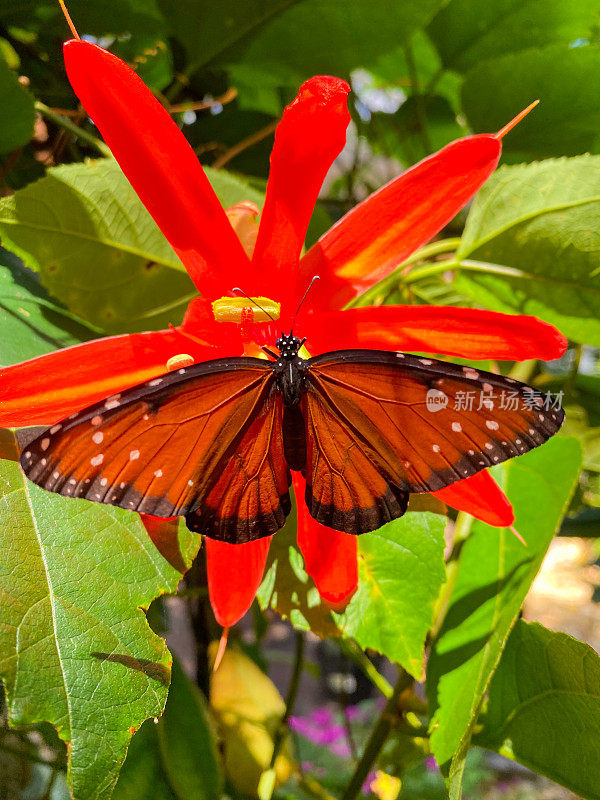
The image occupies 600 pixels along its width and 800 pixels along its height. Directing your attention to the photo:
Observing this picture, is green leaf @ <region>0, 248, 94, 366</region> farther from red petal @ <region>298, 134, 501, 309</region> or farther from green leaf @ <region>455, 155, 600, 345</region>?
green leaf @ <region>455, 155, 600, 345</region>

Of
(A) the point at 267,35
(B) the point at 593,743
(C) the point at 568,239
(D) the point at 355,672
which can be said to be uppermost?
(A) the point at 267,35

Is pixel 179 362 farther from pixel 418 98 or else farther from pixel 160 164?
pixel 418 98

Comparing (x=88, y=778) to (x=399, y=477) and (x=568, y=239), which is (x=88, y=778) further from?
(x=568, y=239)

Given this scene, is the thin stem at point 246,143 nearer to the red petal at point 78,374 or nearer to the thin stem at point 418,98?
the thin stem at point 418,98

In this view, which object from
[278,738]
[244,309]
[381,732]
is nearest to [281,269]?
[244,309]

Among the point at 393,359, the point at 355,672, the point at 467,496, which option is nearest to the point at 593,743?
the point at 467,496
